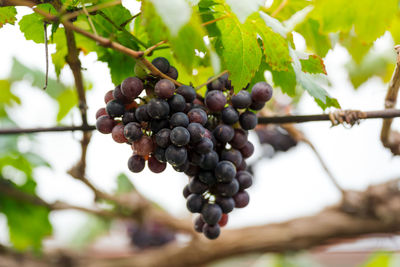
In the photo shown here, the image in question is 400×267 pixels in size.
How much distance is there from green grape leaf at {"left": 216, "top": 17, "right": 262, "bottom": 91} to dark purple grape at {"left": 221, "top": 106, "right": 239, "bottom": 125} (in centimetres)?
4

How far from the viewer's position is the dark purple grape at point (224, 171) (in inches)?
21.3

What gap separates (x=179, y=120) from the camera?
1.59 ft

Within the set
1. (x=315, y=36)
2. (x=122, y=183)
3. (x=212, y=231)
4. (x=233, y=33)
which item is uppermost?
(x=122, y=183)

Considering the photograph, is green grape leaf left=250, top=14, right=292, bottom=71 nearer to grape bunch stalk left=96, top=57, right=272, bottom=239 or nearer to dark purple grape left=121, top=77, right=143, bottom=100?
grape bunch stalk left=96, top=57, right=272, bottom=239

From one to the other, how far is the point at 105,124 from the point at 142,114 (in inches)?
2.8

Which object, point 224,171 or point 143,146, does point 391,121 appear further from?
point 143,146

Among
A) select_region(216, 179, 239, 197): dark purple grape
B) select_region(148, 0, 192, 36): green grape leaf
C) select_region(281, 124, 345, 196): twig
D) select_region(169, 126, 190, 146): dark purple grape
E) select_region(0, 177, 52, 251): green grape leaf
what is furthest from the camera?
select_region(0, 177, 52, 251): green grape leaf

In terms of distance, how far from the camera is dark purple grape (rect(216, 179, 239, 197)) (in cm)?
57

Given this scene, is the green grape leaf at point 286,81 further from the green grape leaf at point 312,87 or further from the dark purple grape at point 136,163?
the dark purple grape at point 136,163

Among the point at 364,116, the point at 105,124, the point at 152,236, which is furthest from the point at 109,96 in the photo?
the point at 152,236

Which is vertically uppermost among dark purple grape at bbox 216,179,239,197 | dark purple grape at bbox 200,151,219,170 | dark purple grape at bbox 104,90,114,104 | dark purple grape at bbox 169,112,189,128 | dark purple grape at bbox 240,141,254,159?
dark purple grape at bbox 104,90,114,104

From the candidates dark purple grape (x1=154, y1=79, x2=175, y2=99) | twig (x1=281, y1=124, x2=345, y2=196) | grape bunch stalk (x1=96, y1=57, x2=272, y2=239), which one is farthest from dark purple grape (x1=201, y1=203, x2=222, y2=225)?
twig (x1=281, y1=124, x2=345, y2=196)

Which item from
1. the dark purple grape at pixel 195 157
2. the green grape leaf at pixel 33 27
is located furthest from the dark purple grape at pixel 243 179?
the green grape leaf at pixel 33 27

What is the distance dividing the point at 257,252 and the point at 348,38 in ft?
2.84
